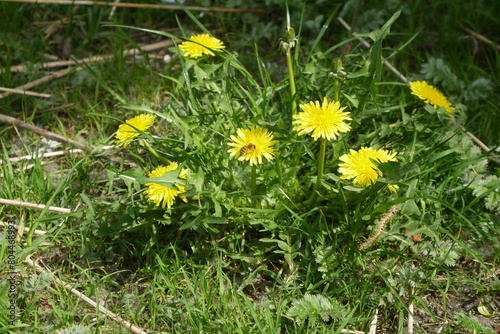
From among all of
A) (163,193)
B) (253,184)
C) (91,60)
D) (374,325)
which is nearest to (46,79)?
(91,60)

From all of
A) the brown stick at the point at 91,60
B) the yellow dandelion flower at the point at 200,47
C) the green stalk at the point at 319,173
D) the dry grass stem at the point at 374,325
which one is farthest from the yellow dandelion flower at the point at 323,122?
the brown stick at the point at 91,60

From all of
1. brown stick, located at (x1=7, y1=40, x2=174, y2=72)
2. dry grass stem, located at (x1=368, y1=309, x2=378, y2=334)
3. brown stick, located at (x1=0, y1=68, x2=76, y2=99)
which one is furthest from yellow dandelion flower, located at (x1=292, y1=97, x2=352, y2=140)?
brown stick, located at (x1=0, y1=68, x2=76, y2=99)

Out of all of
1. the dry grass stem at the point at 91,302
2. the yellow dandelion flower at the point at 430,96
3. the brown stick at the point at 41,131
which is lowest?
the dry grass stem at the point at 91,302

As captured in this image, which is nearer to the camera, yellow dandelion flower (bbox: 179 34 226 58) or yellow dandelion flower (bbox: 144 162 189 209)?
yellow dandelion flower (bbox: 144 162 189 209)

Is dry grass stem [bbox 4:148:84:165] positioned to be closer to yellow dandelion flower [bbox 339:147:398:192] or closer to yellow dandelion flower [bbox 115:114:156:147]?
yellow dandelion flower [bbox 115:114:156:147]

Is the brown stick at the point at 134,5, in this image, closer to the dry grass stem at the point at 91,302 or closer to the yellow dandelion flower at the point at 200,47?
the yellow dandelion flower at the point at 200,47

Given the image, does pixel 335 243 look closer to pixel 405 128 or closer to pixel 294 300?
pixel 294 300
